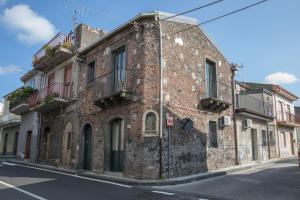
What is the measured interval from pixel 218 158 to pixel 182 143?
3225 mm

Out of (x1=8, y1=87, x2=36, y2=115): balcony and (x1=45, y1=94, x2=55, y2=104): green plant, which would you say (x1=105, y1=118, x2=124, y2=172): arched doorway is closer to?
(x1=45, y1=94, x2=55, y2=104): green plant

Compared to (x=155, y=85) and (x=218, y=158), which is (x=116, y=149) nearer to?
(x=155, y=85)

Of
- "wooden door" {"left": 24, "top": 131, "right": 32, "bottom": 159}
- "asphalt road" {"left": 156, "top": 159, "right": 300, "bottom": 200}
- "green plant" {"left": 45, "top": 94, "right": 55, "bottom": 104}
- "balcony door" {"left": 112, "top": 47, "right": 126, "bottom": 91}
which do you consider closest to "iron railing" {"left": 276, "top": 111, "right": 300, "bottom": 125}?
"asphalt road" {"left": 156, "top": 159, "right": 300, "bottom": 200}

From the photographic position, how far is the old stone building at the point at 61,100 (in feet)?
56.6

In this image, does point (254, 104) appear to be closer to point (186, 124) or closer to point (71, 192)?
point (186, 124)

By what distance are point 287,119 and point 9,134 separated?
2720 centimetres

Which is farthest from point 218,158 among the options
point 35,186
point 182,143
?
point 35,186

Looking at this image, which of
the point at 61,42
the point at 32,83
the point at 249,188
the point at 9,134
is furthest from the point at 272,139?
the point at 9,134

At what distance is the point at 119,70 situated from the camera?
1452cm

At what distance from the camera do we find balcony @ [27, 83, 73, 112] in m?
17.7

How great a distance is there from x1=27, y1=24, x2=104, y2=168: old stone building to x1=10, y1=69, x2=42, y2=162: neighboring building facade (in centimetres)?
82

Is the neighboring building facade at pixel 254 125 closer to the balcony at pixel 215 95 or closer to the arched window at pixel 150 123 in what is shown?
the balcony at pixel 215 95

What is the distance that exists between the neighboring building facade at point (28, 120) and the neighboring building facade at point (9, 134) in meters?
4.56

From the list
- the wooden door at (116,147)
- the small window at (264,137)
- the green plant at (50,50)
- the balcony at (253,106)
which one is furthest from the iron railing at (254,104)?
the green plant at (50,50)
